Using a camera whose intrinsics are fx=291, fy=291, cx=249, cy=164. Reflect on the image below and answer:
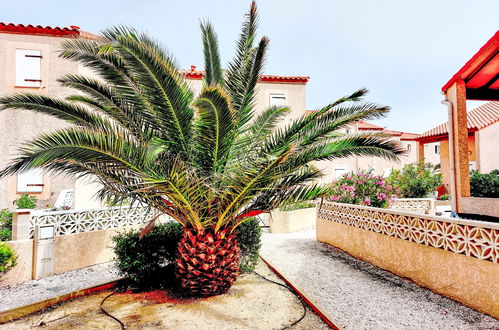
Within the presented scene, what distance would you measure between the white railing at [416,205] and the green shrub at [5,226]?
486 inches

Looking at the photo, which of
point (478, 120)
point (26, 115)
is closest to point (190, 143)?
point (26, 115)

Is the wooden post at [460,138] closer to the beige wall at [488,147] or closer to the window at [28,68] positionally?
the beige wall at [488,147]

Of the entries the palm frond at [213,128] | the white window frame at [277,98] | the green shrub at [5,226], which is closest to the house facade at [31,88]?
the green shrub at [5,226]

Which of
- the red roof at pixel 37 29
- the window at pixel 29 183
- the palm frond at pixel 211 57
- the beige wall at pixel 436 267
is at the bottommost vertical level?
the beige wall at pixel 436 267

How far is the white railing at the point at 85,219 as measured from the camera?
678 cm

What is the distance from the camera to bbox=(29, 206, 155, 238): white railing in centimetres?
678

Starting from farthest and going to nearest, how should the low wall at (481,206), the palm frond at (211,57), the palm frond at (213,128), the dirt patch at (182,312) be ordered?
the low wall at (481,206) → the palm frond at (211,57) → the dirt patch at (182,312) → the palm frond at (213,128)

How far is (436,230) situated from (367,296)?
65.9 inches

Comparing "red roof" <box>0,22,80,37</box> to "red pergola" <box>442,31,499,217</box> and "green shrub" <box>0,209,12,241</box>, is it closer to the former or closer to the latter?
"green shrub" <box>0,209,12,241</box>

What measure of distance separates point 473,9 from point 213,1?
22.5 ft

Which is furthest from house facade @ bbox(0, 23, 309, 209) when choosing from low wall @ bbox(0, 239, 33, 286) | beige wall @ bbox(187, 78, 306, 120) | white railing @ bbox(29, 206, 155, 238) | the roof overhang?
the roof overhang

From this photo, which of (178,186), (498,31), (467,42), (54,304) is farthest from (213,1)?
(467,42)

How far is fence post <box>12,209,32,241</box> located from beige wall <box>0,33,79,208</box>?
15.7 feet

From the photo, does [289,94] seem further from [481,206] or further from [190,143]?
[190,143]
